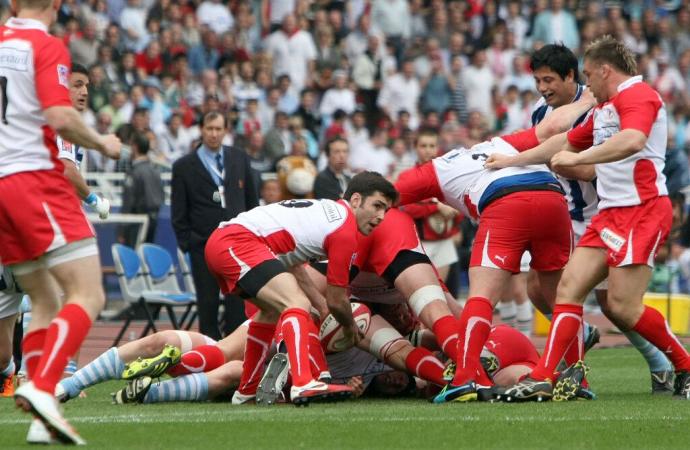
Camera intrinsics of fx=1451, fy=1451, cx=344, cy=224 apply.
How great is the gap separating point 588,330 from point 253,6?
50.1ft

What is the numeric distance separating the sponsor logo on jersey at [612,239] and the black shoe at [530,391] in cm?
94

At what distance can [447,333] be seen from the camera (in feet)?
31.6

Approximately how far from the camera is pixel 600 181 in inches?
364

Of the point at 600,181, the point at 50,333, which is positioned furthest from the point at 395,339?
the point at 50,333

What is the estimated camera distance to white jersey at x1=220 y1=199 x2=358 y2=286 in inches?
356

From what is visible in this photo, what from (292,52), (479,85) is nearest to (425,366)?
(292,52)

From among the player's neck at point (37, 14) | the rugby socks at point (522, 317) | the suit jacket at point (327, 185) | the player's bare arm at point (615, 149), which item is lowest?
the rugby socks at point (522, 317)

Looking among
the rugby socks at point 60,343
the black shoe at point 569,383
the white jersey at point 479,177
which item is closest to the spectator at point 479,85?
the white jersey at point 479,177

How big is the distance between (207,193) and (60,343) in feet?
21.2

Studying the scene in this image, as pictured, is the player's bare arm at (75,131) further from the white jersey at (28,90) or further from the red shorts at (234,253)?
the red shorts at (234,253)

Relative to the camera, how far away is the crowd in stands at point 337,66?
21203 millimetres

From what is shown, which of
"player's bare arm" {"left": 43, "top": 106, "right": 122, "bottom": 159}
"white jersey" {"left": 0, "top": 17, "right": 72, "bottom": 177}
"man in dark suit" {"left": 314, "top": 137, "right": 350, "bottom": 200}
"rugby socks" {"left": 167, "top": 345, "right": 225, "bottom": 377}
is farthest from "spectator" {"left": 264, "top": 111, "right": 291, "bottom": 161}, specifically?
"player's bare arm" {"left": 43, "top": 106, "right": 122, "bottom": 159}

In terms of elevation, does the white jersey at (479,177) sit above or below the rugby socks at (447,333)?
above

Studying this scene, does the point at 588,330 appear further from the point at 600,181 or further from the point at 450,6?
the point at 450,6
